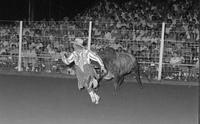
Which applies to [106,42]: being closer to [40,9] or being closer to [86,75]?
[86,75]

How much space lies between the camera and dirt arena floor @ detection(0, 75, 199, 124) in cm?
779

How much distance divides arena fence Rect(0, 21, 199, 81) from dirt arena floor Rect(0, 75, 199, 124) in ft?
5.92

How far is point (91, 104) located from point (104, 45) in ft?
20.4

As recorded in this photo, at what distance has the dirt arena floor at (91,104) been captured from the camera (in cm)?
779

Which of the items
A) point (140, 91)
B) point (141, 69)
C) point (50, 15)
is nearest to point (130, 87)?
point (140, 91)

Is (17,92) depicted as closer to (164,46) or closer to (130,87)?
(130,87)

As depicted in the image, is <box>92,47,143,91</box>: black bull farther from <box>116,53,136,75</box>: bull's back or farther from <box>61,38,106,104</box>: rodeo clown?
<box>61,38,106,104</box>: rodeo clown

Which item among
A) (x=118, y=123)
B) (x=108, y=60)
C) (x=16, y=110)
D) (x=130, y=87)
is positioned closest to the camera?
(x=118, y=123)

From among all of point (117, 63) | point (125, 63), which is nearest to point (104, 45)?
point (125, 63)

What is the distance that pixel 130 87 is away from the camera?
1227cm

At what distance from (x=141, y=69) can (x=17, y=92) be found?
17.1 feet

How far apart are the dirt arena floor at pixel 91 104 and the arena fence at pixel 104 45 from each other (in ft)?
5.92

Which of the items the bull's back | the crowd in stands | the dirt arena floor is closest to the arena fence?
the crowd in stands

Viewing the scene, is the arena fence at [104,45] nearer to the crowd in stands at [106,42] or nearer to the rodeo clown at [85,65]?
the crowd in stands at [106,42]
